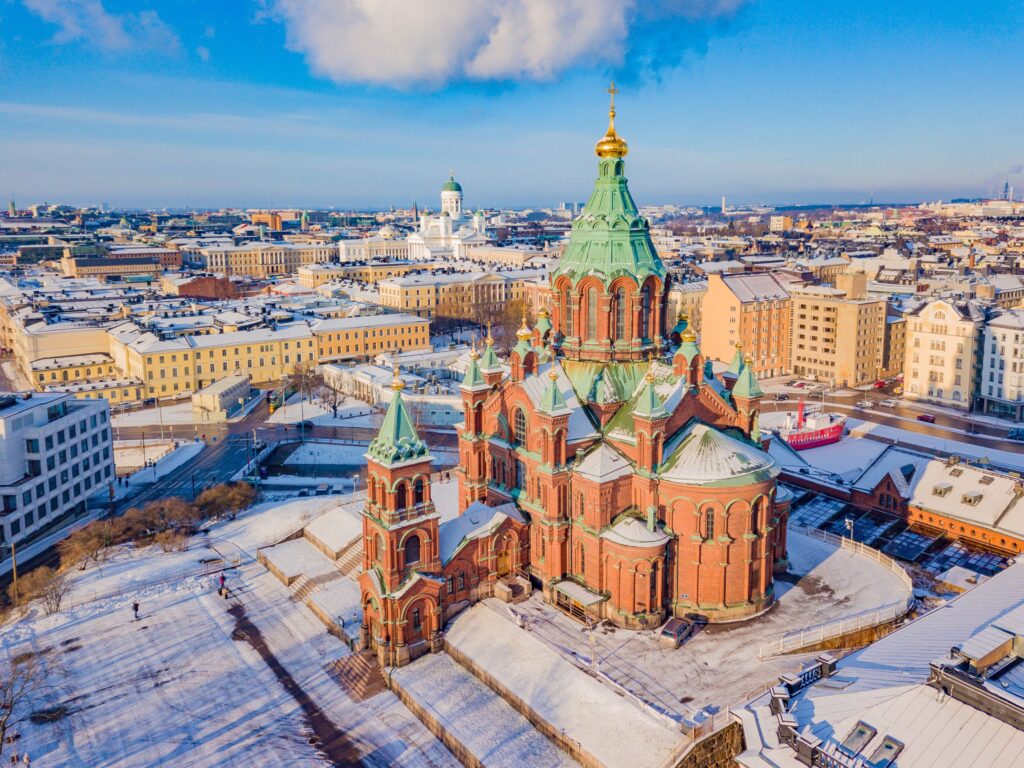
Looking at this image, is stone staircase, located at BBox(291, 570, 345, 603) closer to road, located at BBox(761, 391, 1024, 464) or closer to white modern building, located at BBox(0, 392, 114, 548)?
white modern building, located at BBox(0, 392, 114, 548)

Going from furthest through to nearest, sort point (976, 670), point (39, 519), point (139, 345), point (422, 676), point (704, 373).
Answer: point (139, 345) → point (39, 519) → point (704, 373) → point (422, 676) → point (976, 670)

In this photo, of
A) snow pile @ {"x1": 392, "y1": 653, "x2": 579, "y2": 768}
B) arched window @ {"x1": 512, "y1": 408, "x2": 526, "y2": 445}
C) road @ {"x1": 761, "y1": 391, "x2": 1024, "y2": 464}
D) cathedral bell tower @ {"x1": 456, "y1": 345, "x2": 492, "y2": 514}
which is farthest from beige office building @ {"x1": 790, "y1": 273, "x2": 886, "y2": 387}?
snow pile @ {"x1": 392, "y1": 653, "x2": 579, "y2": 768}

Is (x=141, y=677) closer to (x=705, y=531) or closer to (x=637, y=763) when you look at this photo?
(x=637, y=763)

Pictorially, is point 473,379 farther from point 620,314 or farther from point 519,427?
point 620,314

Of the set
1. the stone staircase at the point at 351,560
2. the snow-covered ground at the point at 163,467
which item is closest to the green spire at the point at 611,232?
the stone staircase at the point at 351,560

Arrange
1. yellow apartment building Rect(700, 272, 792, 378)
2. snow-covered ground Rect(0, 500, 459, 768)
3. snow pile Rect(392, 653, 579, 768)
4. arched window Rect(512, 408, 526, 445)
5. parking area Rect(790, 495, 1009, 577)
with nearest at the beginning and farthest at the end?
snow pile Rect(392, 653, 579, 768) < snow-covered ground Rect(0, 500, 459, 768) < arched window Rect(512, 408, 526, 445) < parking area Rect(790, 495, 1009, 577) < yellow apartment building Rect(700, 272, 792, 378)

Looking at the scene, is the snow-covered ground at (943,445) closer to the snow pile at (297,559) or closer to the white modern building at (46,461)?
the snow pile at (297,559)

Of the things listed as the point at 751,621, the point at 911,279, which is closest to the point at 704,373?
the point at 751,621
